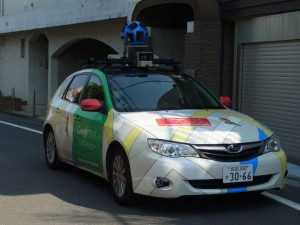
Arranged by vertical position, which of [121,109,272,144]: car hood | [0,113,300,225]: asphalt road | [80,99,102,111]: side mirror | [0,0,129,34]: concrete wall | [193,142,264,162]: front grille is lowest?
[0,113,300,225]: asphalt road

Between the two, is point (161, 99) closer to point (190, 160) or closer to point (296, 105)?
point (190, 160)

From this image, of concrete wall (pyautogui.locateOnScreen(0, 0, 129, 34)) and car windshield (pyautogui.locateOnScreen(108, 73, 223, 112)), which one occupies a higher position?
concrete wall (pyautogui.locateOnScreen(0, 0, 129, 34))

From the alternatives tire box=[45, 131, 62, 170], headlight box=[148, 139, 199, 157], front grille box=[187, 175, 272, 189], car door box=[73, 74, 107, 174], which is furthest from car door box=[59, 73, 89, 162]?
front grille box=[187, 175, 272, 189]

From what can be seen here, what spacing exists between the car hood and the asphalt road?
824 millimetres

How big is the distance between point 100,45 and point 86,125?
15.8m

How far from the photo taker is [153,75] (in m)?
7.54

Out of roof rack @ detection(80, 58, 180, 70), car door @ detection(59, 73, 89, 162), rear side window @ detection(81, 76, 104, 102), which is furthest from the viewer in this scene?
car door @ detection(59, 73, 89, 162)

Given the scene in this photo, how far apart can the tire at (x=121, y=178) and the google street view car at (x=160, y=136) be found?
0.01 metres

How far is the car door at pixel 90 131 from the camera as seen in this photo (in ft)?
23.2

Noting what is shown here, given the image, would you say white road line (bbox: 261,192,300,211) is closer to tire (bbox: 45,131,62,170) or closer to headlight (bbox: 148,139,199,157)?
headlight (bbox: 148,139,199,157)

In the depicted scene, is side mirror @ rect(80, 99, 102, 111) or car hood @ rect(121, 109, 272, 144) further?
side mirror @ rect(80, 99, 102, 111)

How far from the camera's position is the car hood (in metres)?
5.98

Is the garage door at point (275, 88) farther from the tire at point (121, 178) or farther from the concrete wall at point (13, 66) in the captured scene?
the concrete wall at point (13, 66)

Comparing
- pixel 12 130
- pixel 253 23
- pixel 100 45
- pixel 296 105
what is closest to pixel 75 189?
pixel 296 105
